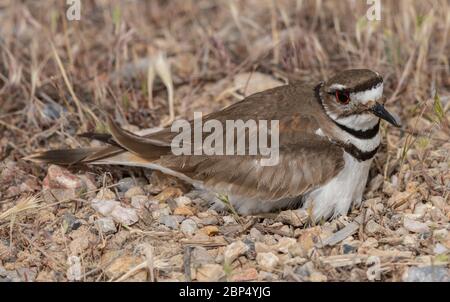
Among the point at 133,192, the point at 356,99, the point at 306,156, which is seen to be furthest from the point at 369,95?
the point at 133,192

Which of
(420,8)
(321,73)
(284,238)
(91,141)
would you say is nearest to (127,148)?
(91,141)

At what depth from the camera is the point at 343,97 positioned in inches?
150

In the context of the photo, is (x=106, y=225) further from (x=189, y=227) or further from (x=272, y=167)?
(x=272, y=167)

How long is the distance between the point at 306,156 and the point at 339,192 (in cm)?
25

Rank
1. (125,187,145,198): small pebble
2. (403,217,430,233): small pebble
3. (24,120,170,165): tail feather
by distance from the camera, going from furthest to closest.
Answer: (125,187,145,198): small pebble
(24,120,170,165): tail feather
(403,217,430,233): small pebble

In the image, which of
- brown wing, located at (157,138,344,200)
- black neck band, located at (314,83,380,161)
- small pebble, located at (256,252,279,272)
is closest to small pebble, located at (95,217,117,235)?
brown wing, located at (157,138,344,200)

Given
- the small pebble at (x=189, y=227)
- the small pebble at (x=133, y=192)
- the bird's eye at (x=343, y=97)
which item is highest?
the bird's eye at (x=343, y=97)

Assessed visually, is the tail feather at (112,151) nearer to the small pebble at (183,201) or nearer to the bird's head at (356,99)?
the small pebble at (183,201)

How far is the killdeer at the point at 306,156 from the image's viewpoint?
3.79 m

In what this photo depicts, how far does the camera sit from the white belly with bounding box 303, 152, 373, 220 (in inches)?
150

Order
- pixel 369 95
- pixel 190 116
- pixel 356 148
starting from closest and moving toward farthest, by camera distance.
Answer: pixel 369 95 < pixel 356 148 < pixel 190 116

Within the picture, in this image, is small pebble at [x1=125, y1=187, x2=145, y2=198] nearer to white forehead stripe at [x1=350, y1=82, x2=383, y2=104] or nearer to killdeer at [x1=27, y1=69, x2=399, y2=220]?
killdeer at [x1=27, y1=69, x2=399, y2=220]

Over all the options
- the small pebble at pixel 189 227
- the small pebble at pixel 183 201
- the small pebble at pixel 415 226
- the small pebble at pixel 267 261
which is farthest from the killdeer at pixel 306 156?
the small pebble at pixel 267 261
